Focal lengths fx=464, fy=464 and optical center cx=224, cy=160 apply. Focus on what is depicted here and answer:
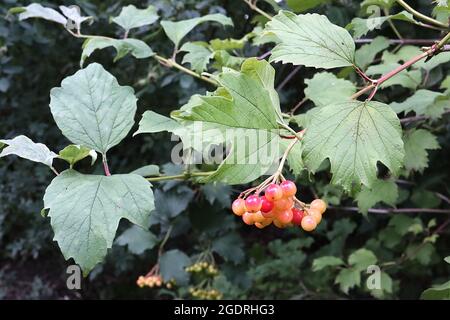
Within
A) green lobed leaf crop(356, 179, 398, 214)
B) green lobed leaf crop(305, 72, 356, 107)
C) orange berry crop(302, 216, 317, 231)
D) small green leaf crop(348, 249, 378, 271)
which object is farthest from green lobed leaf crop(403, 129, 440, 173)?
orange berry crop(302, 216, 317, 231)

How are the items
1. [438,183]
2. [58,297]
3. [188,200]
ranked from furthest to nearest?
[58,297] < [438,183] < [188,200]

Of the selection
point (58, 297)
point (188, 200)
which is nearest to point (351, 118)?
point (188, 200)

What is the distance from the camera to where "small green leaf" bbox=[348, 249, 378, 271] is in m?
1.88

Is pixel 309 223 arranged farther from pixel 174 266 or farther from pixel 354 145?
pixel 174 266

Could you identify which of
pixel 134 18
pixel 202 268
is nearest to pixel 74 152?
pixel 134 18

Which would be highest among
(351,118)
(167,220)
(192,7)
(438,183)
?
(351,118)

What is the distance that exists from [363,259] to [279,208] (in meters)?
1.25

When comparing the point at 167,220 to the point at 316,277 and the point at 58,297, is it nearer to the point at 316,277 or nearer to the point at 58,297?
the point at 316,277

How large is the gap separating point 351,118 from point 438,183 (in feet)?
4.41

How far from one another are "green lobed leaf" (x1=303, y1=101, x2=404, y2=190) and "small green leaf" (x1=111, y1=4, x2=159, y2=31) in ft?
3.05

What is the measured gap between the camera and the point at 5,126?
290cm

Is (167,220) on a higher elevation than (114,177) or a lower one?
lower
